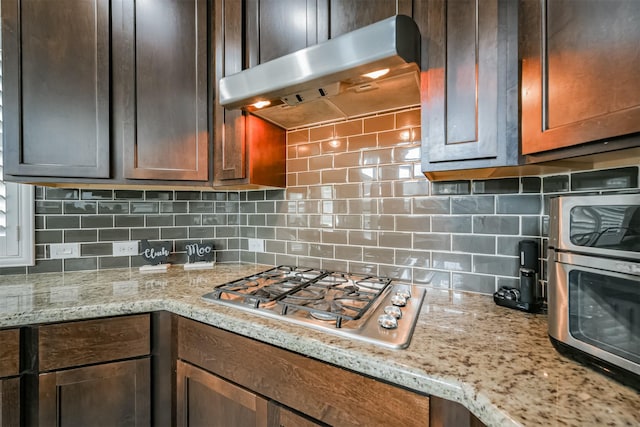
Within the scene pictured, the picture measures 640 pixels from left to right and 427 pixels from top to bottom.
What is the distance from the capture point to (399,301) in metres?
1.03

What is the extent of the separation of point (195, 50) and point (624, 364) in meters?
1.91

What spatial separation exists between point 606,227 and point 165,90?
1727mm

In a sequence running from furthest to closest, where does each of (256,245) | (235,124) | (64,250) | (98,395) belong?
(256,245) → (64,250) → (235,124) → (98,395)

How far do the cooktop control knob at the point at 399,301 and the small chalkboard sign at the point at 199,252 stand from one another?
1.22 m

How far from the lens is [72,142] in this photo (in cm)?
129

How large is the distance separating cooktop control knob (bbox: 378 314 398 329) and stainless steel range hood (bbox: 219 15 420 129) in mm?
794

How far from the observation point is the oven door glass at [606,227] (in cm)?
56

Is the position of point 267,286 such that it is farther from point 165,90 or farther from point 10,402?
point 165,90

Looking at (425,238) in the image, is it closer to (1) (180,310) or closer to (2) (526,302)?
(2) (526,302)

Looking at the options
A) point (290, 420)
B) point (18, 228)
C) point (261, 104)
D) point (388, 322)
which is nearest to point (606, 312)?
point (388, 322)

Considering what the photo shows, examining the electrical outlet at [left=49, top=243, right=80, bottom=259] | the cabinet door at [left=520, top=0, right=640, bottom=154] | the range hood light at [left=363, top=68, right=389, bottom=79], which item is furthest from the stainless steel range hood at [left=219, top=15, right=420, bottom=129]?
the electrical outlet at [left=49, top=243, right=80, bottom=259]

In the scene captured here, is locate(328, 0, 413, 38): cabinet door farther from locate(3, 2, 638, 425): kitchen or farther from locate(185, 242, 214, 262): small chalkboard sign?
locate(185, 242, 214, 262): small chalkboard sign

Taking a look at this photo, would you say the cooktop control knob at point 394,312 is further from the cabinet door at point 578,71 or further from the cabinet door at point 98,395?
the cabinet door at point 98,395

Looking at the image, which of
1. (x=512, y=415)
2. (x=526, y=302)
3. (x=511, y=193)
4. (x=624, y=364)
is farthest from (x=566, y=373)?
(x=511, y=193)
